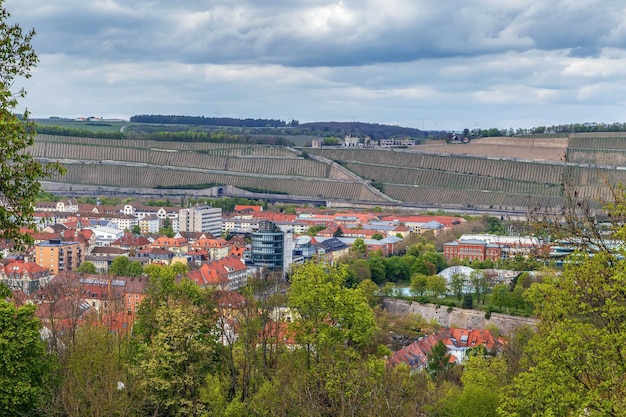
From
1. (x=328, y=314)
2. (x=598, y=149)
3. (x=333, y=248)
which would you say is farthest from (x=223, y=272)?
(x=598, y=149)

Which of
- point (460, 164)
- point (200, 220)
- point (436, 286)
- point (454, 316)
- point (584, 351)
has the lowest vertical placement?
point (200, 220)

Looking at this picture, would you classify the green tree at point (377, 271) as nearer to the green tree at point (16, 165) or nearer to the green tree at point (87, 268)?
the green tree at point (87, 268)

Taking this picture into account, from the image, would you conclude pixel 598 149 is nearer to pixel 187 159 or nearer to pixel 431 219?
pixel 431 219

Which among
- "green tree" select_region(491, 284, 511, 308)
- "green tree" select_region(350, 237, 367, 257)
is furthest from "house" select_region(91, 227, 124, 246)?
"green tree" select_region(491, 284, 511, 308)

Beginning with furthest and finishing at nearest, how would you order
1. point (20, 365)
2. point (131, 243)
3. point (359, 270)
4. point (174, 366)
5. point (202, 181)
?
1. point (202, 181)
2. point (131, 243)
3. point (359, 270)
4. point (174, 366)
5. point (20, 365)

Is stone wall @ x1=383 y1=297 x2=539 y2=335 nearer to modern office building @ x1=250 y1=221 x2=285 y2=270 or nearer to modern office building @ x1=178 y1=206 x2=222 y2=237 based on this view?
modern office building @ x1=250 y1=221 x2=285 y2=270

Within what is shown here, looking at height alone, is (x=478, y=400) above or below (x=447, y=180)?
above

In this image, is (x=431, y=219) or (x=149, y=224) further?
(x=431, y=219)
